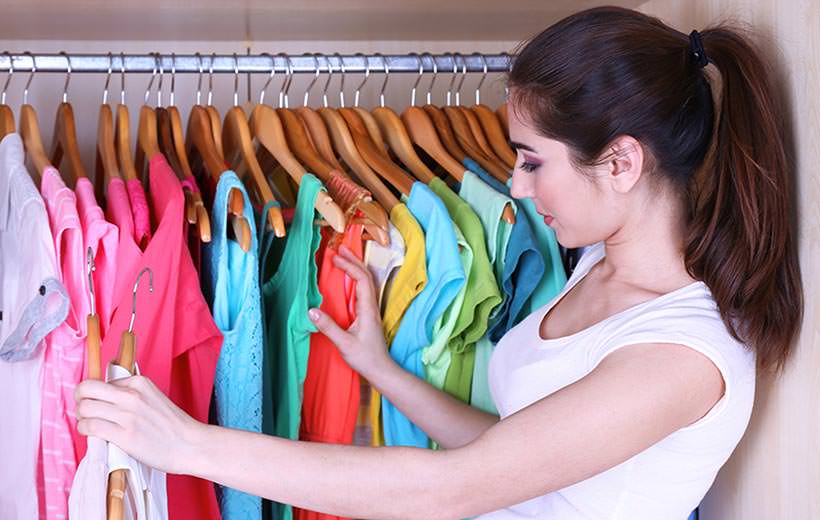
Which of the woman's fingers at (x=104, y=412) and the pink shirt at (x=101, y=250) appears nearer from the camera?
the woman's fingers at (x=104, y=412)

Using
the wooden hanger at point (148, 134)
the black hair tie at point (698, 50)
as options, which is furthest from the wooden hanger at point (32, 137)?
the black hair tie at point (698, 50)

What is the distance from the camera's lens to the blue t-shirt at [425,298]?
140 centimetres

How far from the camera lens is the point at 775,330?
1.11 m

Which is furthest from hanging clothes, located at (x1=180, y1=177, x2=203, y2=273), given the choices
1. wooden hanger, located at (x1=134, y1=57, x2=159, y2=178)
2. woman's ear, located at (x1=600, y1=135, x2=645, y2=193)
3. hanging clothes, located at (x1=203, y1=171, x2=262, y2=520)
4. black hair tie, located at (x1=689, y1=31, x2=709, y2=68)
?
black hair tie, located at (x1=689, y1=31, x2=709, y2=68)

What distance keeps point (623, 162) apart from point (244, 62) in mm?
750

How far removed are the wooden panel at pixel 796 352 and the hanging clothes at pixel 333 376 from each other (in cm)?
55

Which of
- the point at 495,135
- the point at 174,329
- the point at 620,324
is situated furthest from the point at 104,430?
the point at 495,135

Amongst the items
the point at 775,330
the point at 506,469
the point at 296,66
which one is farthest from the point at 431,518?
the point at 296,66

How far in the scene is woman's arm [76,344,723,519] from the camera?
996 mm

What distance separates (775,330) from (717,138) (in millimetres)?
227

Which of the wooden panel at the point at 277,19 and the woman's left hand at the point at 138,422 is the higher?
the wooden panel at the point at 277,19

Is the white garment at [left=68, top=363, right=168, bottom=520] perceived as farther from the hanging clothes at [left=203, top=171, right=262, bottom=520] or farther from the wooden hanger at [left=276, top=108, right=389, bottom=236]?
the wooden hanger at [left=276, top=108, right=389, bottom=236]

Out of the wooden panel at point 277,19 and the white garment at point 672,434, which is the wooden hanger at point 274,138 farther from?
the white garment at point 672,434

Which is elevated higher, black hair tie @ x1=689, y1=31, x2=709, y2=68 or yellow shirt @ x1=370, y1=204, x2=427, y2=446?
black hair tie @ x1=689, y1=31, x2=709, y2=68
